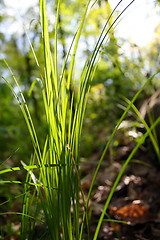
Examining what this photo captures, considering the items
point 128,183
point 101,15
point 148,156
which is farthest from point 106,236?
point 101,15

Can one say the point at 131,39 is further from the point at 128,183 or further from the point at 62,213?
the point at 62,213

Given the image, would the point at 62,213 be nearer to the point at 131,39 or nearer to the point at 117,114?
the point at 131,39

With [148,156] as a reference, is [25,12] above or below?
above

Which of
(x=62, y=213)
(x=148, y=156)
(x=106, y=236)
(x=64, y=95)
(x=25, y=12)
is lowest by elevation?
(x=106, y=236)

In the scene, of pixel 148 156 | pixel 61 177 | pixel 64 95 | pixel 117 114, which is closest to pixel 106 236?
pixel 61 177

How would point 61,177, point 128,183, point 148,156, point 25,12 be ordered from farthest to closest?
point 25,12, point 148,156, point 128,183, point 61,177

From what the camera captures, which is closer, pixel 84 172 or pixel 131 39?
pixel 131 39

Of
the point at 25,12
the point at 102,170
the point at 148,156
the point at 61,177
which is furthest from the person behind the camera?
the point at 25,12
